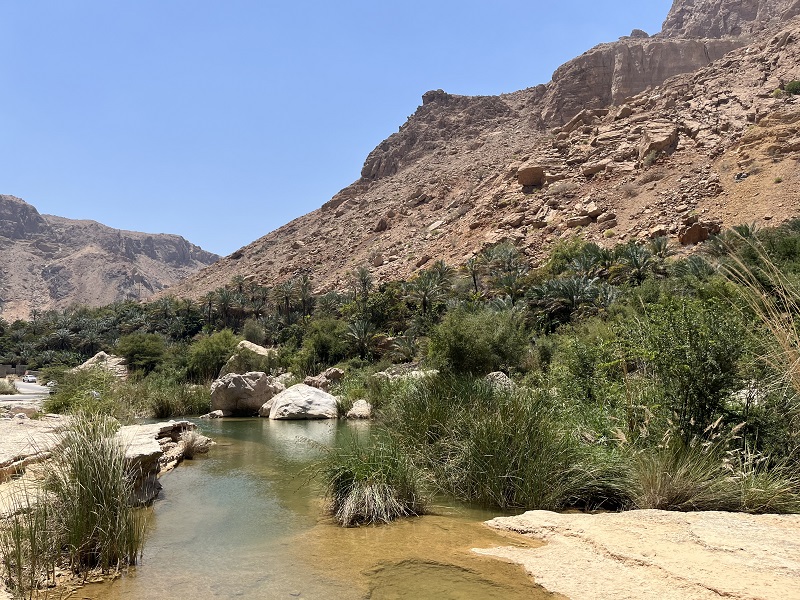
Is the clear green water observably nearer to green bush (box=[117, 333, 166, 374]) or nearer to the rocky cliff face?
green bush (box=[117, 333, 166, 374])

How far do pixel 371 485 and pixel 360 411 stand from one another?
15302 millimetres

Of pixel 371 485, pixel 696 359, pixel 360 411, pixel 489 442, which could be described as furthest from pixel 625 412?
pixel 360 411

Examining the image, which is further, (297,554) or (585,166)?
(585,166)

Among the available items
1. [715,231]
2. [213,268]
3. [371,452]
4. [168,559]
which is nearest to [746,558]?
[371,452]

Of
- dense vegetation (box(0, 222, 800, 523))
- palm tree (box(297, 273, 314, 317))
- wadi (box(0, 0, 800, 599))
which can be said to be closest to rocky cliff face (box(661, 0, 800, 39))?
wadi (box(0, 0, 800, 599))

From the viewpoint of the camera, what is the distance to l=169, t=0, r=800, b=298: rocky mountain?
4122cm

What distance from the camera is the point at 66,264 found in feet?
500

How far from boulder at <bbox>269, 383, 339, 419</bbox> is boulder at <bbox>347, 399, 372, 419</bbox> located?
0.90 meters

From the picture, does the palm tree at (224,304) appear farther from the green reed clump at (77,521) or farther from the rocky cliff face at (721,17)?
the rocky cliff face at (721,17)

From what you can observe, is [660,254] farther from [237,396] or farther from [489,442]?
[489,442]

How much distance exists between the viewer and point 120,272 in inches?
6161

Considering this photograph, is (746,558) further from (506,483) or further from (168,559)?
(168,559)

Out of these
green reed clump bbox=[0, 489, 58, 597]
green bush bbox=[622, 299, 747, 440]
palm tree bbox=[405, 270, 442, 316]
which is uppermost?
palm tree bbox=[405, 270, 442, 316]

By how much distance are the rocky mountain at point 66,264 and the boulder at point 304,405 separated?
124518mm
